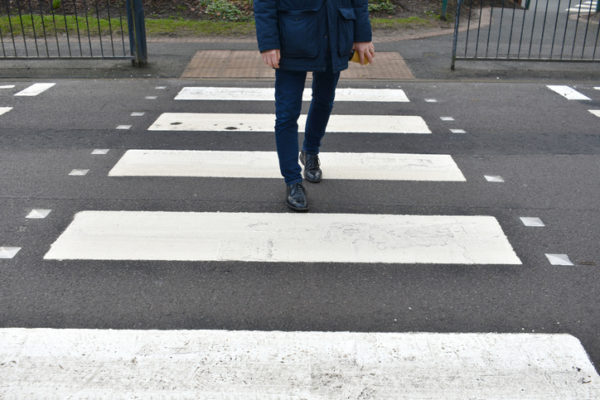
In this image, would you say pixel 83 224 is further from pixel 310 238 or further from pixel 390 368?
pixel 390 368

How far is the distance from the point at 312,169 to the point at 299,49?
3.63ft

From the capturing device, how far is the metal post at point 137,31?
856 centimetres

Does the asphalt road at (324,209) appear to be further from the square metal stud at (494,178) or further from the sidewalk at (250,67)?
the sidewalk at (250,67)

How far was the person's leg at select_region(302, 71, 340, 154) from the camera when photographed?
454cm

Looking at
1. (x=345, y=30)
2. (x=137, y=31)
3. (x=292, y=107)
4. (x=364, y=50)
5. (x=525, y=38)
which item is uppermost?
(x=345, y=30)

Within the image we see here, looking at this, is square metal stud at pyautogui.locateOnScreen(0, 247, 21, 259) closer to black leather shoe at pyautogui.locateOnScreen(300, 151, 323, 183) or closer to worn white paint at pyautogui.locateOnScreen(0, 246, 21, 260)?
worn white paint at pyautogui.locateOnScreen(0, 246, 21, 260)

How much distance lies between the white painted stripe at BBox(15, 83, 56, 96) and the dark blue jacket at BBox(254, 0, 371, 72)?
14.8 feet

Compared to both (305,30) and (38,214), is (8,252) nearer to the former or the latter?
(38,214)

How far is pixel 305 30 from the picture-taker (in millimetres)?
4133

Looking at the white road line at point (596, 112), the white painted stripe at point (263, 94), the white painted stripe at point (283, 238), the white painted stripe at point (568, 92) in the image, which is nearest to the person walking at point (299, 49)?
the white painted stripe at point (283, 238)

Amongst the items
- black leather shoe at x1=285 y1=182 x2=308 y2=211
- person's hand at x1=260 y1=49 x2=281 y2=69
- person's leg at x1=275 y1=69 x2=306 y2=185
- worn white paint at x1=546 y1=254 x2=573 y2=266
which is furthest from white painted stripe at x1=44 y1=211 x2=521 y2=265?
person's hand at x1=260 y1=49 x2=281 y2=69

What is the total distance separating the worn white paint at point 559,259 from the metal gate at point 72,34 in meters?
6.42

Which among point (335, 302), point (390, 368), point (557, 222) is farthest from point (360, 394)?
point (557, 222)

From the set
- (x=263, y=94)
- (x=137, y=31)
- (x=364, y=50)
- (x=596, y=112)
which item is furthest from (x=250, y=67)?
(x=364, y=50)
